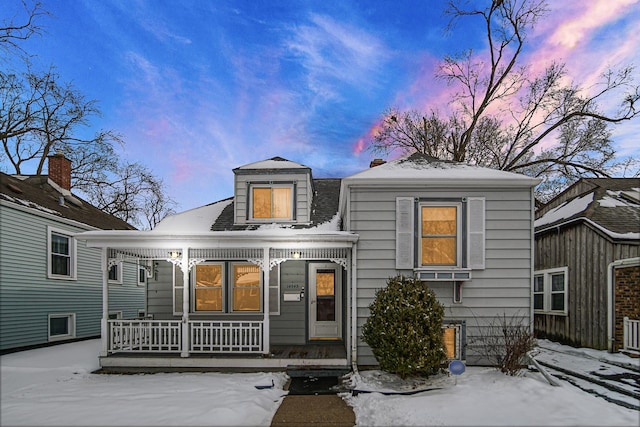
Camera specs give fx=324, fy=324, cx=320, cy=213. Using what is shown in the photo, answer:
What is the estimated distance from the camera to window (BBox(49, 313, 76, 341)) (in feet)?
31.2

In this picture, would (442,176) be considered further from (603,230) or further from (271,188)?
(603,230)

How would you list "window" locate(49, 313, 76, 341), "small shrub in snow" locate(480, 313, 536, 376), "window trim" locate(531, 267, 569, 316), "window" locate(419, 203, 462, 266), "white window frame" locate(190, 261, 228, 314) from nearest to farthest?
"small shrub in snow" locate(480, 313, 536, 376), "window" locate(419, 203, 462, 266), "white window frame" locate(190, 261, 228, 314), "window trim" locate(531, 267, 569, 316), "window" locate(49, 313, 76, 341)

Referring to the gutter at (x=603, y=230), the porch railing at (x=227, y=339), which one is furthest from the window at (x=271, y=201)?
the gutter at (x=603, y=230)

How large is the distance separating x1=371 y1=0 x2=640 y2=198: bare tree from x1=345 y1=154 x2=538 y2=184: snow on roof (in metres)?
10.9

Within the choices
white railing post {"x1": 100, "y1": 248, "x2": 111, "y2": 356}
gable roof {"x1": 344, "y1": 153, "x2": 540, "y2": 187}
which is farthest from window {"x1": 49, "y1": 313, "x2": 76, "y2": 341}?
gable roof {"x1": 344, "y1": 153, "x2": 540, "y2": 187}

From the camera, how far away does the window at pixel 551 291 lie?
363 inches

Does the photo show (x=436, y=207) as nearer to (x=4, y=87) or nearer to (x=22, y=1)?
(x=22, y=1)

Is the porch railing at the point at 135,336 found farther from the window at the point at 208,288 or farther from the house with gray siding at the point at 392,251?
the window at the point at 208,288

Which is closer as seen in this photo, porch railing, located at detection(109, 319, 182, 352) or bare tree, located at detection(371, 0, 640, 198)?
porch railing, located at detection(109, 319, 182, 352)

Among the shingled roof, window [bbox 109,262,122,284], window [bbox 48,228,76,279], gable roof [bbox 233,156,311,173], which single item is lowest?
window [bbox 109,262,122,284]

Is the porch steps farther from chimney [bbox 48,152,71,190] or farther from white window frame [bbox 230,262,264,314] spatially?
chimney [bbox 48,152,71,190]

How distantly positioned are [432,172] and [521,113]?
13.2 meters

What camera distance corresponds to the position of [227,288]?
28.1ft

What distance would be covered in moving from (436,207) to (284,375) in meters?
4.56
